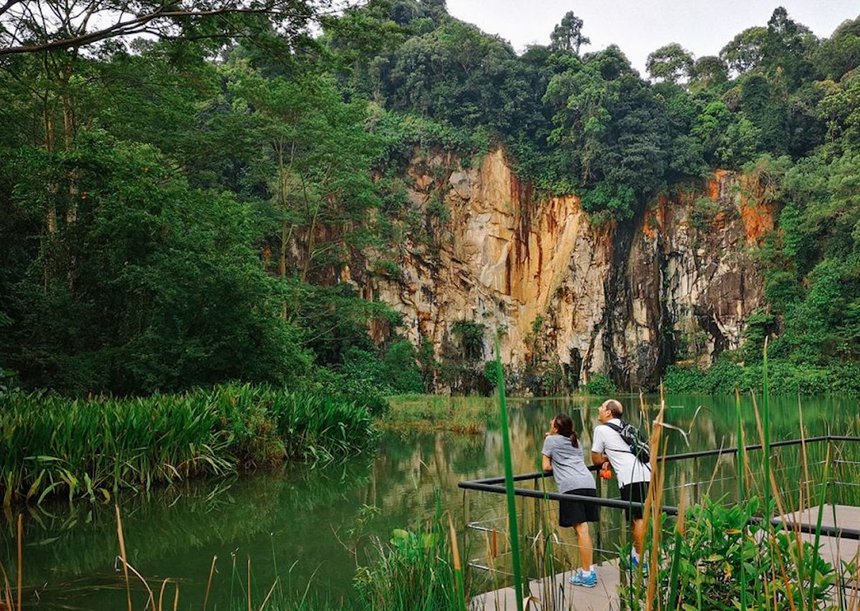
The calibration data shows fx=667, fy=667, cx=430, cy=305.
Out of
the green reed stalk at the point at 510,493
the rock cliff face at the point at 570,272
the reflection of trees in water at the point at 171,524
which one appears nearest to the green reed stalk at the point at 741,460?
the green reed stalk at the point at 510,493

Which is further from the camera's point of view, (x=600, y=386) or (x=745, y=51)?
(x=745, y=51)

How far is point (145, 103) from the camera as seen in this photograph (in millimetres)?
12523

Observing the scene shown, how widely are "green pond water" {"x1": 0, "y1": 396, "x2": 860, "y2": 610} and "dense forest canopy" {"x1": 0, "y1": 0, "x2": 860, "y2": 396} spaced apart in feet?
12.0

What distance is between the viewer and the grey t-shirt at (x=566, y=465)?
333 centimetres

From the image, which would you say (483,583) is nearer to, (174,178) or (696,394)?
(174,178)

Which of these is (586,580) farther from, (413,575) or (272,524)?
(272,524)

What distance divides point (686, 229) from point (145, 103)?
20.3 meters

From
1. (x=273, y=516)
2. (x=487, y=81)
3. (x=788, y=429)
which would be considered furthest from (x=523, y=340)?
(x=273, y=516)

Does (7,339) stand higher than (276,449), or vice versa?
(7,339)

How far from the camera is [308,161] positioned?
16156 millimetres

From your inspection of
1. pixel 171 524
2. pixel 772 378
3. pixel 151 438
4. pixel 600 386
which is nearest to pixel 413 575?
pixel 171 524

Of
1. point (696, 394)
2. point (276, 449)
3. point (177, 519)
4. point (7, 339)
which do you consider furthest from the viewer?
A: point (696, 394)

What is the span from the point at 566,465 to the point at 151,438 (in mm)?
4968

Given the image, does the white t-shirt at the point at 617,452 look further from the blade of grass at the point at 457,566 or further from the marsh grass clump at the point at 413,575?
the blade of grass at the point at 457,566
